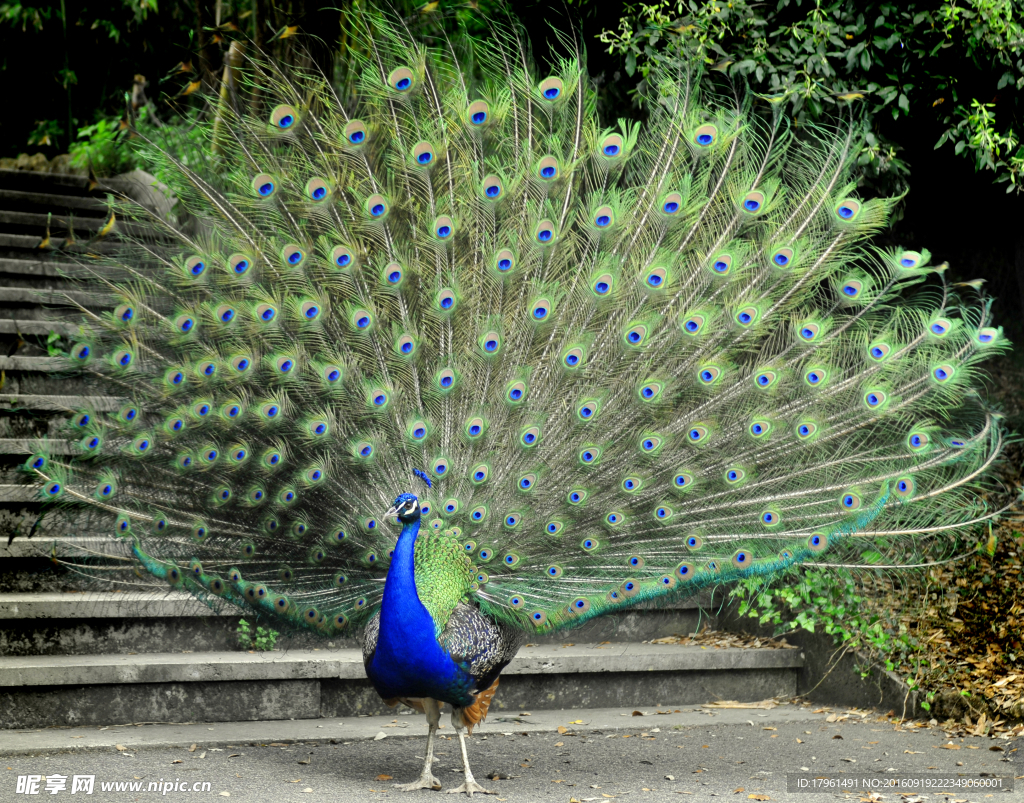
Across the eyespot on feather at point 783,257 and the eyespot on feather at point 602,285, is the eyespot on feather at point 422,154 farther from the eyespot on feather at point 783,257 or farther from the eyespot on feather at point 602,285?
the eyespot on feather at point 783,257

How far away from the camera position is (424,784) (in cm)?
384

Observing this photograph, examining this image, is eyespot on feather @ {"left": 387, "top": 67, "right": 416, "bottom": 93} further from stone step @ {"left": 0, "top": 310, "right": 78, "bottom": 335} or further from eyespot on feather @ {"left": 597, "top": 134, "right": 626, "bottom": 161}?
stone step @ {"left": 0, "top": 310, "right": 78, "bottom": 335}

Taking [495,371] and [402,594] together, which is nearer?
[402,594]

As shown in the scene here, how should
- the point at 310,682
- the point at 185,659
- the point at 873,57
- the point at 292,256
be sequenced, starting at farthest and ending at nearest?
the point at 873,57 < the point at 310,682 < the point at 185,659 < the point at 292,256

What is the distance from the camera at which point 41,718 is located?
432 centimetres

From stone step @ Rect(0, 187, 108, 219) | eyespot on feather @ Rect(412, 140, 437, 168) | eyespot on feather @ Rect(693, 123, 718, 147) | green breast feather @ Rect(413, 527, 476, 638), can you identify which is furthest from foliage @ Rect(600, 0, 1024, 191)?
stone step @ Rect(0, 187, 108, 219)

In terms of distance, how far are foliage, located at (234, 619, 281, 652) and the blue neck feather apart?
1489mm

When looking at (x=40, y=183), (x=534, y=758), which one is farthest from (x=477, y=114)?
(x=40, y=183)

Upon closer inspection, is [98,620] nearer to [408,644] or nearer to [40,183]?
[408,644]

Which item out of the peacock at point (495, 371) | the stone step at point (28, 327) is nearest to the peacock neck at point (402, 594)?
the peacock at point (495, 371)

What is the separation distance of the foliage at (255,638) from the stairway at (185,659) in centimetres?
5

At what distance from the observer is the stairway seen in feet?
14.3

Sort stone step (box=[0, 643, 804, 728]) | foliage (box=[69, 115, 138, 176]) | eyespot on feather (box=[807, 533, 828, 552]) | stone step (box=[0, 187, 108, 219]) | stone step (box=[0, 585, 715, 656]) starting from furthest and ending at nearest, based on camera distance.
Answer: foliage (box=[69, 115, 138, 176]) < stone step (box=[0, 187, 108, 219]) < stone step (box=[0, 585, 715, 656]) < stone step (box=[0, 643, 804, 728]) < eyespot on feather (box=[807, 533, 828, 552])

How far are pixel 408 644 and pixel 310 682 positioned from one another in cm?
141
